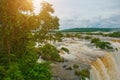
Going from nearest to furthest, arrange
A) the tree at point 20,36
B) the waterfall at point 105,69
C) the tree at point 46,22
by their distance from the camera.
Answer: the tree at point 20,36 → the tree at point 46,22 → the waterfall at point 105,69

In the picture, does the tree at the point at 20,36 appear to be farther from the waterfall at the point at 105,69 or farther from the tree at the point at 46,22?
the waterfall at the point at 105,69

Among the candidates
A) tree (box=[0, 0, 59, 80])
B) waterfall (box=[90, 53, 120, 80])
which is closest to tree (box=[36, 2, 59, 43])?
tree (box=[0, 0, 59, 80])

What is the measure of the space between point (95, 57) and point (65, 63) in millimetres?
4781

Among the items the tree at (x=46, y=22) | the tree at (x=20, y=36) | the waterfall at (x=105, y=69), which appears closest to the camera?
the tree at (x=20, y=36)

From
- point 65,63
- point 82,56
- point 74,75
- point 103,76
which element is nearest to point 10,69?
point 74,75

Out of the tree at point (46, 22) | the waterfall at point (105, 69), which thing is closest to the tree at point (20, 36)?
the tree at point (46, 22)

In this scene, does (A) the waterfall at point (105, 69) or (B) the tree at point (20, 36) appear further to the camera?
(A) the waterfall at point (105, 69)

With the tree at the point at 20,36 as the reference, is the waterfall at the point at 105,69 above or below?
below

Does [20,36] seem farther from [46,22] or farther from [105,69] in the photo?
[105,69]

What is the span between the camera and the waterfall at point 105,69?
86.5ft

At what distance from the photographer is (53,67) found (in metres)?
25.4

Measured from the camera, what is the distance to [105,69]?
1160 inches

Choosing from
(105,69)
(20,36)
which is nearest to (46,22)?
(20,36)

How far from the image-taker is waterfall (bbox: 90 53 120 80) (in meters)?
26.4
